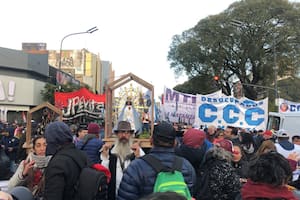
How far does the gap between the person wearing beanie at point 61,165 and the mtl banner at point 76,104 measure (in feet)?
51.2

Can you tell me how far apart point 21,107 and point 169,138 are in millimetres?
42758

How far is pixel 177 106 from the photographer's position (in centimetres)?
1930

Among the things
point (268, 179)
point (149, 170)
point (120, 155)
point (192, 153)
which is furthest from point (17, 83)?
point (268, 179)

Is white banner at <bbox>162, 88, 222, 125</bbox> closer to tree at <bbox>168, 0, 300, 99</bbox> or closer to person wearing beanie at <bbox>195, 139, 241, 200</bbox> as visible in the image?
person wearing beanie at <bbox>195, 139, 241, 200</bbox>

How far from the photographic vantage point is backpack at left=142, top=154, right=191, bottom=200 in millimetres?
3410

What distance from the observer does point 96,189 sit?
348 cm

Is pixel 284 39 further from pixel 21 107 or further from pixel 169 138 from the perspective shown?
pixel 169 138

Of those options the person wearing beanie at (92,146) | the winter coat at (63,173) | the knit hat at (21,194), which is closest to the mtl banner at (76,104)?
the person wearing beanie at (92,146)

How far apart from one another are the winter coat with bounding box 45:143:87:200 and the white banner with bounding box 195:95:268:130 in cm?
1113

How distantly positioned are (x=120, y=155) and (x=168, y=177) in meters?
1.72

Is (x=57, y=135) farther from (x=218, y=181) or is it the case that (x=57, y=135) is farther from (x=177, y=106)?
(x=177, y=106)

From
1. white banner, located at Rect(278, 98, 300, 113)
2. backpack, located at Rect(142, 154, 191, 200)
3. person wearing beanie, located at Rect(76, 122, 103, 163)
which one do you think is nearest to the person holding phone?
backpack, located at Rect(142, 154, 191, 200)

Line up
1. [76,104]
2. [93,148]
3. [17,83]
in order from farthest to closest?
[17,83] < [76,104] < [93,148]

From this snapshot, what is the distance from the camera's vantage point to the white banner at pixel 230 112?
1495cm
